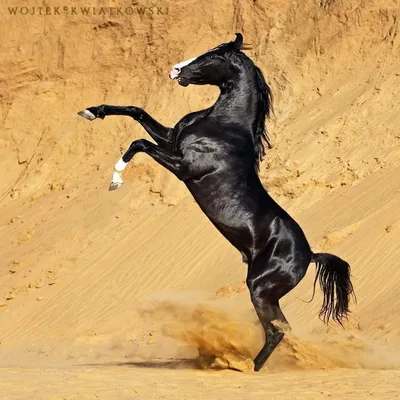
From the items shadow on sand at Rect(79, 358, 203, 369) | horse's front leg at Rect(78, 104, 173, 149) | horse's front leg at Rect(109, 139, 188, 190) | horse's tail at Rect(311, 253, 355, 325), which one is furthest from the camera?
shadow on sand at Rect(79, 358, 203, 369)

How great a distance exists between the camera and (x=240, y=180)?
947 centimetres

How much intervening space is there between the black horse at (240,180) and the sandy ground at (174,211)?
588 millimetres

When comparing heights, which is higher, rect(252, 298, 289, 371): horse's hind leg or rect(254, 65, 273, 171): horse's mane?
rect(254, 65, 273, 171): horse's mane

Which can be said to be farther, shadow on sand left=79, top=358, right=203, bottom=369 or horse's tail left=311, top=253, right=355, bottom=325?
shadow on sand left=79, top=358, right=203, bottom=369

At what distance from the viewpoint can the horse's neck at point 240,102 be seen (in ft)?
32.2

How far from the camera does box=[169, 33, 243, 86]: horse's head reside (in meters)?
9.92

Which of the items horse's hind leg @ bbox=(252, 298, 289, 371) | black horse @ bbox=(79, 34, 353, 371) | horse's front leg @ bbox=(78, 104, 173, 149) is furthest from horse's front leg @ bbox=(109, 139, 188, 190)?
horse's hind leg @ bbox=(252, 298, 289, 371)

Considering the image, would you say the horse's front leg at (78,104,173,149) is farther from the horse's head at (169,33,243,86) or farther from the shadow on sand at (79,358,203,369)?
the shadow on sand at (79,358,203,369)

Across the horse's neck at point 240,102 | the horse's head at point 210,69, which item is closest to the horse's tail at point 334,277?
the horse's neck at point 240,102

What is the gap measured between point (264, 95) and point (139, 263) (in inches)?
268

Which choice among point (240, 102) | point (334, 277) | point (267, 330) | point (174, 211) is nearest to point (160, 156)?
point (240, 102)

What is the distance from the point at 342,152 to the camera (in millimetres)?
16516

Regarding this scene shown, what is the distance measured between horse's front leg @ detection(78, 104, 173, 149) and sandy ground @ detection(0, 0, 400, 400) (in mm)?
1715

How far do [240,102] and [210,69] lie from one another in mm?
407
